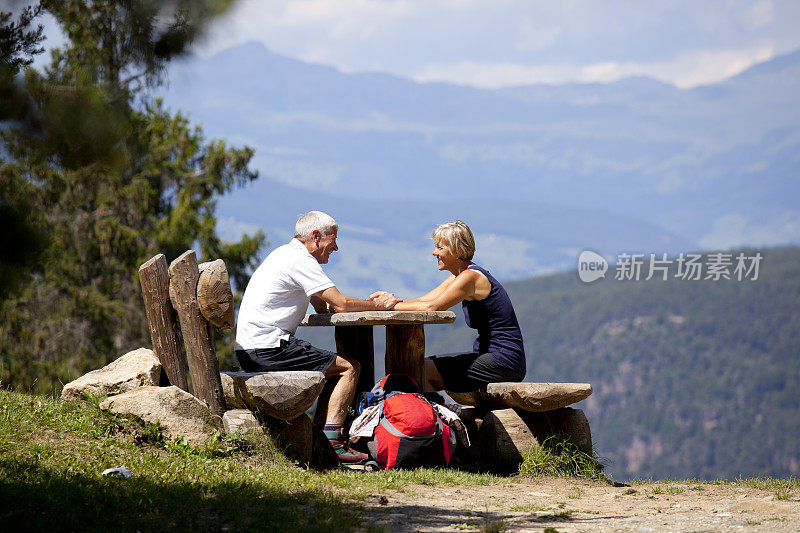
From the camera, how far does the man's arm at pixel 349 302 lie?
21.9 feet

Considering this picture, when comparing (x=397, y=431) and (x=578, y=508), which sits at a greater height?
(x=397, y=431)


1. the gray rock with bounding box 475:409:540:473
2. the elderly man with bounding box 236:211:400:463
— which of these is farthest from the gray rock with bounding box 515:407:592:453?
the elderly man with bounding box 236:211:400:463

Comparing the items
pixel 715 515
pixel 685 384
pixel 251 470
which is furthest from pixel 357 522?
pixel 685 384

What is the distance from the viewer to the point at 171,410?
615cm

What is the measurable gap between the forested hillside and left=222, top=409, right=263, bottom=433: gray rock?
110676 mm

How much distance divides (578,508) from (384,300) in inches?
90.5

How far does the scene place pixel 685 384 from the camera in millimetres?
127688

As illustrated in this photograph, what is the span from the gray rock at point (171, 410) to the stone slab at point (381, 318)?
1.10 metres

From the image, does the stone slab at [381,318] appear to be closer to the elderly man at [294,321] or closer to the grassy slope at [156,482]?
the elderly man at [294,321]

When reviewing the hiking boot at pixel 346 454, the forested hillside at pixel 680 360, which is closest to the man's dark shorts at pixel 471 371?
the hiking boot at pixel 346 454

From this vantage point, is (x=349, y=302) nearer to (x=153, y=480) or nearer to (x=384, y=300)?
(x=384, y=300)

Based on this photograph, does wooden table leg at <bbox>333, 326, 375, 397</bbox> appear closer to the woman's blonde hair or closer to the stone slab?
the stone slab

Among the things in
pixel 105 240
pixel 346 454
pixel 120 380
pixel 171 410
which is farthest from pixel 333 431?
pixel 105 240

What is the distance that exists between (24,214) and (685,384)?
131 metres
